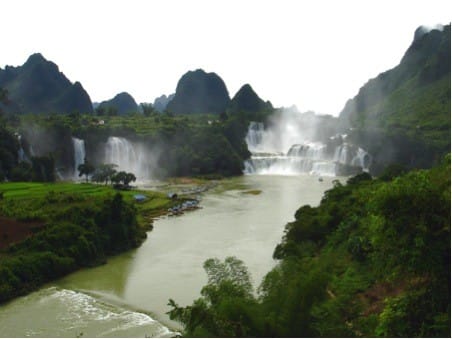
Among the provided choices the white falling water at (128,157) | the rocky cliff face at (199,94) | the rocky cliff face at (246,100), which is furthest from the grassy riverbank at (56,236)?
Result: the rocky cliff face at (199,94)

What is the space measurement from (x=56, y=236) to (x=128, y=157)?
41.5 meters

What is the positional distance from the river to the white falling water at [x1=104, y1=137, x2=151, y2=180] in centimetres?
2736

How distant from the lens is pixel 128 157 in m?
63.5

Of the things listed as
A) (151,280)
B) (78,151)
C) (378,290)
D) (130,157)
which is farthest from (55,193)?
(130,157)

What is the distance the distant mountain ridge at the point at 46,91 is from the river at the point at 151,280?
82.8m

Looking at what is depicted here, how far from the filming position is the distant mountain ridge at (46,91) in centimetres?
10919

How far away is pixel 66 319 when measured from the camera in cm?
1684

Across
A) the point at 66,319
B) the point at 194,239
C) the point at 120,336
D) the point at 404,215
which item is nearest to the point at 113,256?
the point at 194,239

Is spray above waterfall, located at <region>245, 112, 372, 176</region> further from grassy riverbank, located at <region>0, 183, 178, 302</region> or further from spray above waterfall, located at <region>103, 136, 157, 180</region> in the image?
grassy riverbank, located at <region>0, 183, 178, 302</region>

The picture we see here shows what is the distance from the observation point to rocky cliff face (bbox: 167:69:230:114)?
12825cm

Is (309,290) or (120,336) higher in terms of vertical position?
(309,290)

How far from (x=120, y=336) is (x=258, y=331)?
7.38m

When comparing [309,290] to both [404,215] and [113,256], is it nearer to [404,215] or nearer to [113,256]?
[404,215]

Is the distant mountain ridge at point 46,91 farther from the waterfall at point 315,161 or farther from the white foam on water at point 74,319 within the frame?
the white foam on water at point 74,319
